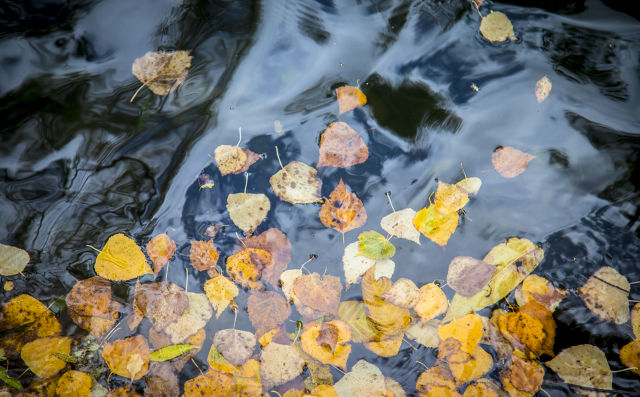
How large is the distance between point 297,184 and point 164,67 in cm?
86

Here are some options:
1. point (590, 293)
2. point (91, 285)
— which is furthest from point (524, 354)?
point (91, 285)

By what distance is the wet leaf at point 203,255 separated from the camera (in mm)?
1561

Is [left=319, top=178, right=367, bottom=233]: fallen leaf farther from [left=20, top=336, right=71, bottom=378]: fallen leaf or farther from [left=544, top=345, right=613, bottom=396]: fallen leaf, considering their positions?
[left=20, top=336, right=71, bottom=378]: fallen leaf

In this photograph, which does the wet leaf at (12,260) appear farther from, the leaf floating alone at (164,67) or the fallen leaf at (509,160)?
the fallen leaf at (509,160)

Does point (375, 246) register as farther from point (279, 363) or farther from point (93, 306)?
point (93, 306)

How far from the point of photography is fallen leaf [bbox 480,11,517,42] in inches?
64.8

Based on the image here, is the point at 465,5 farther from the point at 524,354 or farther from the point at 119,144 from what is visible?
the point at 119,144

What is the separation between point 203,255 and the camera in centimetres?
157

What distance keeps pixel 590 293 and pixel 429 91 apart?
1.16m

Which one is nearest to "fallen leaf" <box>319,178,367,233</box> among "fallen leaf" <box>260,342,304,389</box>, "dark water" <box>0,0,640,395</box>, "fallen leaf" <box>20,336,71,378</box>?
"dark water" <box>0,0,640,395</box>

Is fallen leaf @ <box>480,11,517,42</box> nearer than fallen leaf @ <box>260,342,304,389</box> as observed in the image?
No

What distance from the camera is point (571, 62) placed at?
64.2 inches

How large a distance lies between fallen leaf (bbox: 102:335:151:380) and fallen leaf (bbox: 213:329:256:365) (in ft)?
1.05

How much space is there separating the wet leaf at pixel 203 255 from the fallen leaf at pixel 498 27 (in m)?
1.63
